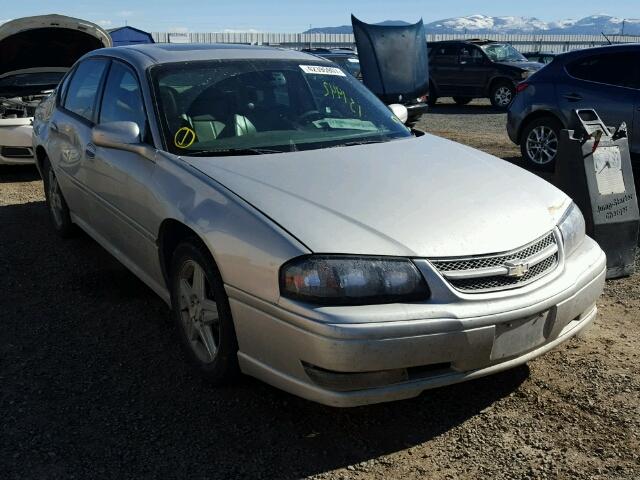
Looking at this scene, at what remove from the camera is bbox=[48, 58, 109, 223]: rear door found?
15.4 feet

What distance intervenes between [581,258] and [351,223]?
117 cm

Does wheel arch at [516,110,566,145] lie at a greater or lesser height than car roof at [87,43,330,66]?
lesser

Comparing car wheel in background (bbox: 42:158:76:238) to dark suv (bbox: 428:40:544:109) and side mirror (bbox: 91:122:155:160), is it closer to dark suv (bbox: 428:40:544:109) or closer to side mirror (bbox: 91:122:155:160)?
side mirror (bbox: 91:122:155:160)

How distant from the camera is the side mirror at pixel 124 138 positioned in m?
3.68

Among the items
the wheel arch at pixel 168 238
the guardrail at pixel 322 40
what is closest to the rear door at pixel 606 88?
the wheel arch at pixel 168 238

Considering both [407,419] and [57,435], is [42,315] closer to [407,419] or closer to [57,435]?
[57,435]

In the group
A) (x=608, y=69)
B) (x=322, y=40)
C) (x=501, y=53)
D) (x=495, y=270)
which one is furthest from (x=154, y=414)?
(x=322, y=40)

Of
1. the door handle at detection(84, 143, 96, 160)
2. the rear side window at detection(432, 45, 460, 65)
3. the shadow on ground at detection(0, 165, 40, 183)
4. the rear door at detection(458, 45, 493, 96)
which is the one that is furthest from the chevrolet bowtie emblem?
the rear side window at detection(432, 45, 460, 65)

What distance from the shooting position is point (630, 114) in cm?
765

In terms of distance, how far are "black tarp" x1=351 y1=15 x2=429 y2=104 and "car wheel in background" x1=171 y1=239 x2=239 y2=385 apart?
971cm

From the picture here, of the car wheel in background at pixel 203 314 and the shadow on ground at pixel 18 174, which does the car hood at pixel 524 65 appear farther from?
the car wheel in background at pixel 203 314

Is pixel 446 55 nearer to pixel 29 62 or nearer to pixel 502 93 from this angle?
pixel 502 93

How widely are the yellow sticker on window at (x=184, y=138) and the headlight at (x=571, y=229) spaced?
6.16ft

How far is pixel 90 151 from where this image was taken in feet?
14.7
